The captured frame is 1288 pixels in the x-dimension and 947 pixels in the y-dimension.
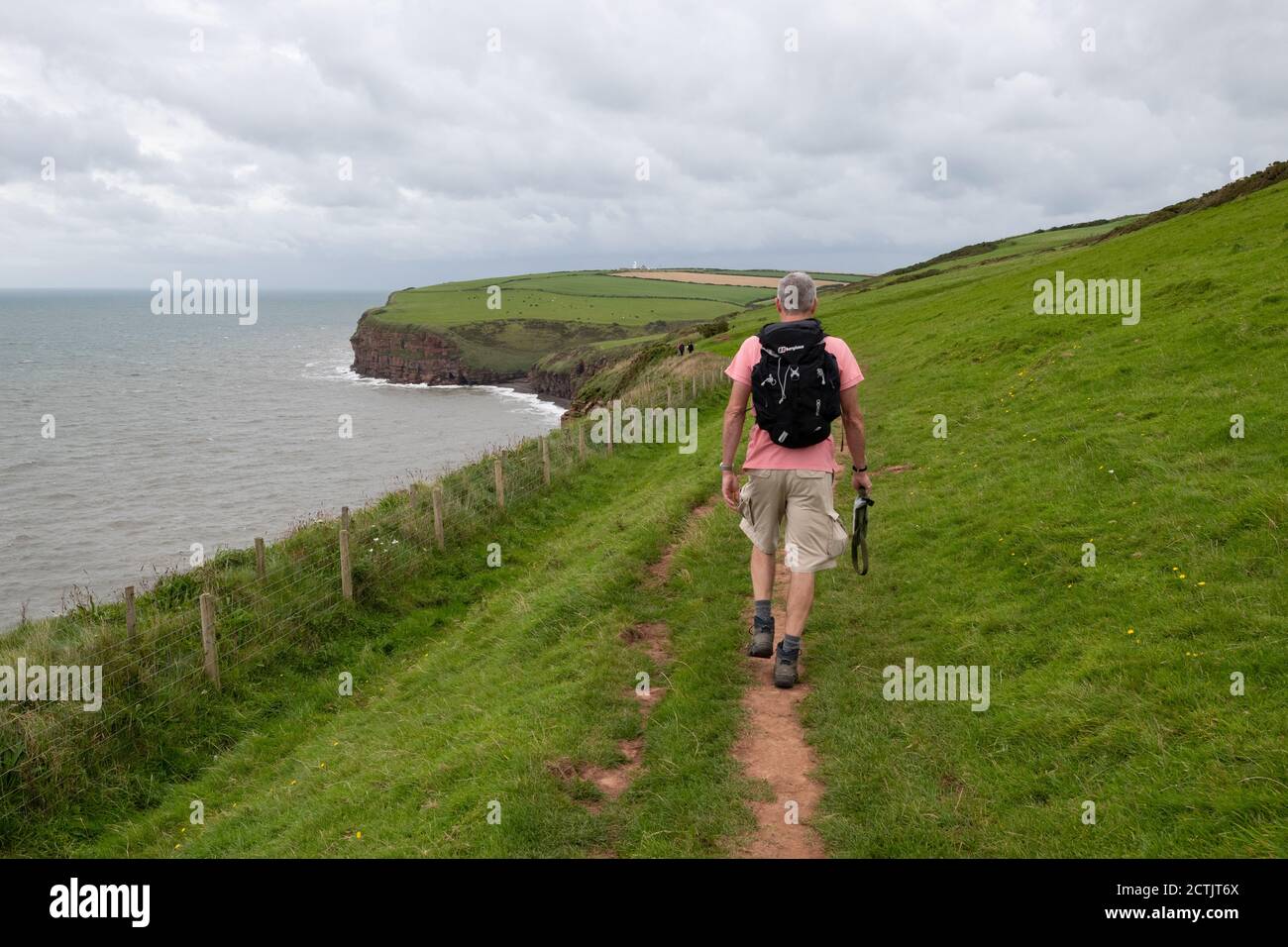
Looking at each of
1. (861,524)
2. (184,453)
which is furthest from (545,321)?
(861,524)

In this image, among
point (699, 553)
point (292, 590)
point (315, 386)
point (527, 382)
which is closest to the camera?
point (699, 553)

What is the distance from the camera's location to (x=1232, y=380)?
14.9 metres

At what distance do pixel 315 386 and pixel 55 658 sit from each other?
117m

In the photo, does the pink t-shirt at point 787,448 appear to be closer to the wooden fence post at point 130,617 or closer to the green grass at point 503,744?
the green grass at point 503,744

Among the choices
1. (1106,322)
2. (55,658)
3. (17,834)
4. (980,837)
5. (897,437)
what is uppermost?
(1106,322)

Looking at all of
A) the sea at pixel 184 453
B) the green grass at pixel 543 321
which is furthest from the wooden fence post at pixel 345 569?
the green grass at pixel 543 321

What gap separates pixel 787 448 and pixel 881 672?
2.57 meters

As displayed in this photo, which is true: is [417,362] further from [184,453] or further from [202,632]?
[202,632]

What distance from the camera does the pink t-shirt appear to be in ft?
23.9

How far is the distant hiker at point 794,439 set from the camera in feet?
23.4

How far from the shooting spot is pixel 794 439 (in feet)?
24.0

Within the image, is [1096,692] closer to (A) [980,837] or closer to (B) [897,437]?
(A) [980,837]

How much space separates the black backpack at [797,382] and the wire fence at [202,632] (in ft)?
32.2
